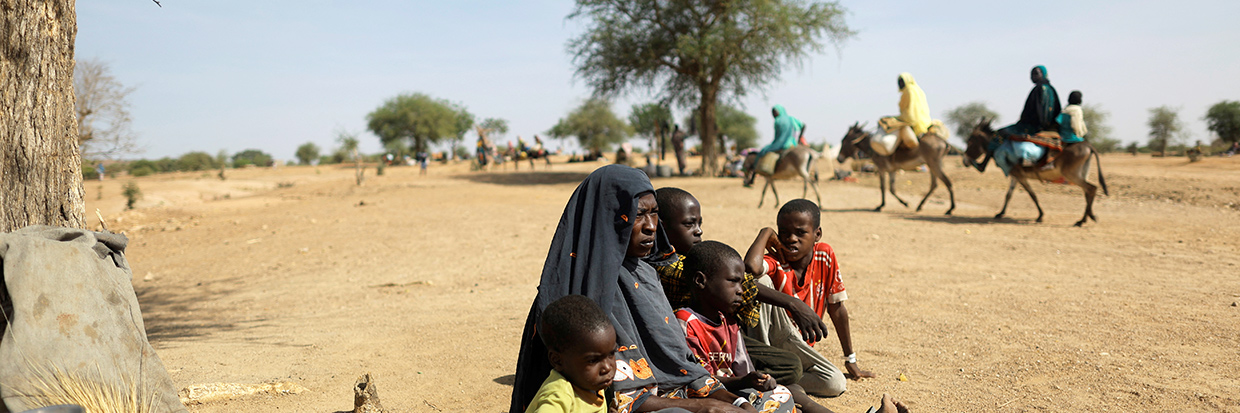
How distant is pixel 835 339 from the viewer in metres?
5.23

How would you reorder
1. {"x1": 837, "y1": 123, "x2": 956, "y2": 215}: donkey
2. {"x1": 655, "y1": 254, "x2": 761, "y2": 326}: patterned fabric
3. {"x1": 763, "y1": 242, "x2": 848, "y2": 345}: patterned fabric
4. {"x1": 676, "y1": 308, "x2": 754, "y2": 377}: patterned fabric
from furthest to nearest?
{"x1": 837, "y1": 123, "x2": 956, "y2": 215}: donkey
{"x1": 763, "y1": 242, "x2": 848, "y2": 345}: patterned fabric
{"x1": 655, "y1": 254, "x2": 761, "y2": 326}: patterned fabric
{"x1": 676, "y1": 308, "x2": 754, "y2": 377}: patterned fabric

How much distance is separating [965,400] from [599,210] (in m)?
2.49

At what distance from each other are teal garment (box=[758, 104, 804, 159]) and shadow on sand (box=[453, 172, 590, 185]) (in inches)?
402

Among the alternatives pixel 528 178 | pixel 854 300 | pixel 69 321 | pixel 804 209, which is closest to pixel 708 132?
pixel 528 178

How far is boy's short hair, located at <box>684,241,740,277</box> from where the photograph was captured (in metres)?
2.93

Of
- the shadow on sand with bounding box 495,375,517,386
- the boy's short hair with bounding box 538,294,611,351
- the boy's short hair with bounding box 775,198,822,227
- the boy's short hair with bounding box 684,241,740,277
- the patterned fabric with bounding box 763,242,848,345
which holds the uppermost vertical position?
the boy's short hair with bounding box 775,198,822,227

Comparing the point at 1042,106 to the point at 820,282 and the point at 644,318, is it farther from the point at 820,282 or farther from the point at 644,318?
the point at 644,318

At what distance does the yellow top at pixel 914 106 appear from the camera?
44.5 feet

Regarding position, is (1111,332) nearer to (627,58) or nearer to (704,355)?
(704,355)

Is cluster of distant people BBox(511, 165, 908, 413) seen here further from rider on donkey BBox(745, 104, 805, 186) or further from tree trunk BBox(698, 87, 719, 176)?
tree trunk BBox(698, 87, 719, 176)

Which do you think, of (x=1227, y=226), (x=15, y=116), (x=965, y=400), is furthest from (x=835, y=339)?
(x=1227, y=226)

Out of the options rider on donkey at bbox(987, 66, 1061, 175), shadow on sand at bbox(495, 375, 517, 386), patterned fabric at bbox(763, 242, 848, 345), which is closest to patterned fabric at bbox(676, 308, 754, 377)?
patterned fabric at bbox(763, 242, 848, 345)

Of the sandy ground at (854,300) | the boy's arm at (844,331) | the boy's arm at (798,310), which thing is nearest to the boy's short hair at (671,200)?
the boy's arm at (798,310)

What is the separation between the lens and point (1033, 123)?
11.6m
